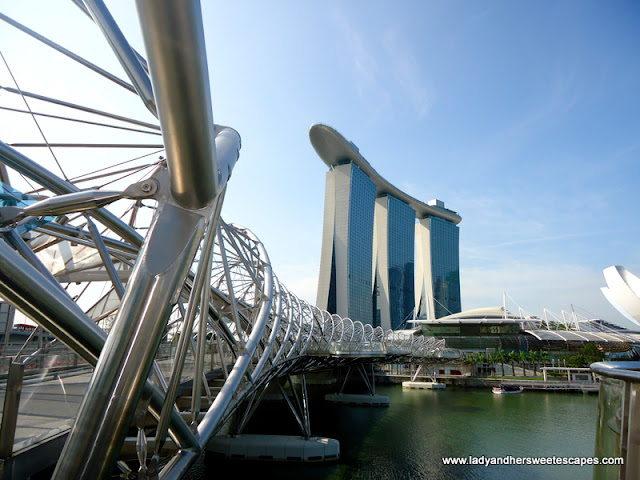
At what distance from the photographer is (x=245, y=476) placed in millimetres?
20516

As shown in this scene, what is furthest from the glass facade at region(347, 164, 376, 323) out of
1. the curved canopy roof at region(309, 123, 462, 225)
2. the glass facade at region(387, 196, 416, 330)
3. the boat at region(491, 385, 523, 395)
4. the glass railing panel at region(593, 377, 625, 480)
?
the glass railing panel at region(593, 377, 625, 480)

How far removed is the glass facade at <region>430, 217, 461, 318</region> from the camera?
158750 millimetres

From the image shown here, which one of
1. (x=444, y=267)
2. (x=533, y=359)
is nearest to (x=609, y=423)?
(x=533, y=359)

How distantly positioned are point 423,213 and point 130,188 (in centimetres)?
16866

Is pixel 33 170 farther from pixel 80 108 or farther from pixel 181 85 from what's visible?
pixel 181 85

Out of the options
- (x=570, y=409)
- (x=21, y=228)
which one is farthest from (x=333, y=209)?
(x=21, y=228)

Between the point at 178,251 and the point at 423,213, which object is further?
the point at 423,213

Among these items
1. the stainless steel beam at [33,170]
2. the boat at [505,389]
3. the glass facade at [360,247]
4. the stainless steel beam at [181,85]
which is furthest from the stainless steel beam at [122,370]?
the glass facade at [360,247]

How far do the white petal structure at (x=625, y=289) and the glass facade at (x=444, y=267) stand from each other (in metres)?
83.4

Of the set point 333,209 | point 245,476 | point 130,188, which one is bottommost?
point 245,476

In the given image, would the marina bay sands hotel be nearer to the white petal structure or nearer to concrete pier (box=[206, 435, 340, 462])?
the white petal structure

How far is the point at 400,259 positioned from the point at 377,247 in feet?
30.0

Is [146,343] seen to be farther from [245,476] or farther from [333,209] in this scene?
[333,209]

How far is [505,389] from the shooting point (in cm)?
5653
